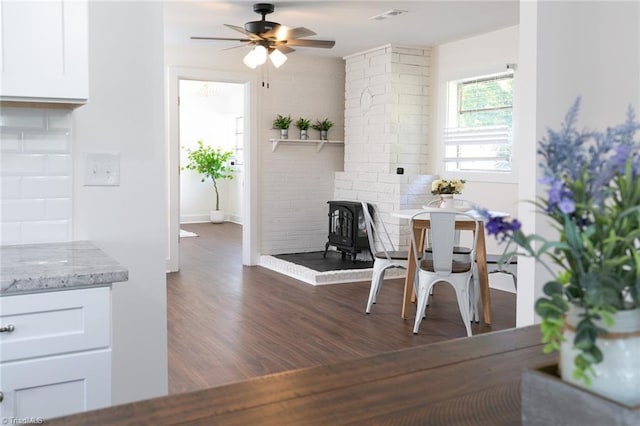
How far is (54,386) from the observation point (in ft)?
5.24

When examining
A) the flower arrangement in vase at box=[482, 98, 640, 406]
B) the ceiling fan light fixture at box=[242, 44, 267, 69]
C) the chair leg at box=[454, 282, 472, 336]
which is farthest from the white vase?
the ceiling fan light fixture at box=[242, 44, 267, 69]

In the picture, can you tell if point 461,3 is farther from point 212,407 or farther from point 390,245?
point 212,407

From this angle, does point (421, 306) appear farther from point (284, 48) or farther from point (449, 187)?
point (284, 48)

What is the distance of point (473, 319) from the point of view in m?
4.86

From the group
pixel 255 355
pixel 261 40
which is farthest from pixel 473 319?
pixel 261 40

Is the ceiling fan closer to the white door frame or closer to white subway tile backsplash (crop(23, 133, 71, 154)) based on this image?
the white door frame

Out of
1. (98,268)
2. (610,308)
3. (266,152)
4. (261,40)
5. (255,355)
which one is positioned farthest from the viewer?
(266,152)

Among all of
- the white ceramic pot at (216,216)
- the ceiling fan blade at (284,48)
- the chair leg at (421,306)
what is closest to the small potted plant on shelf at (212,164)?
the white ceramic pot at (216,216)

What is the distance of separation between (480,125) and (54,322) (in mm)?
5329

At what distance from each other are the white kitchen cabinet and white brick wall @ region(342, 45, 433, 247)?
5241 millimetres

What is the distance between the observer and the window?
600cm

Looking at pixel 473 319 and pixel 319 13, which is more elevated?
pixel 319 13

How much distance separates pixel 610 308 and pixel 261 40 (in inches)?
189

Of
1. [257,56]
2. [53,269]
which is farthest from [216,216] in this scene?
[53,269]
